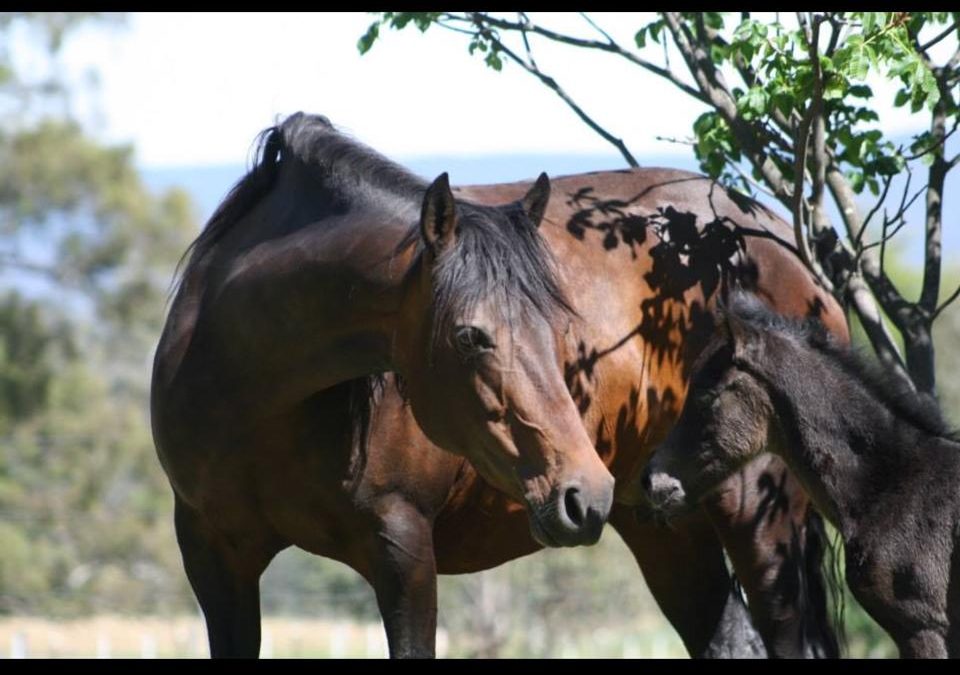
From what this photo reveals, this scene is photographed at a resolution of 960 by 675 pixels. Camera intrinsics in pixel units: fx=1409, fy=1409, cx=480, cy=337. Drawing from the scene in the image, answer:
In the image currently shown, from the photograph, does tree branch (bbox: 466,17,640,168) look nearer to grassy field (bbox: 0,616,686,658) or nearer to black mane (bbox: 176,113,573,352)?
black mane (bbox: 176,113,573,352)

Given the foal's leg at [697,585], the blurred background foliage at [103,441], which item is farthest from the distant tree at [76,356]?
the foal's leg at [697,585]

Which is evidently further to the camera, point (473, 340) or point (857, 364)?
Result: point (857, 364)

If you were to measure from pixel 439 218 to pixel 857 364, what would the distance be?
1794 millimetres

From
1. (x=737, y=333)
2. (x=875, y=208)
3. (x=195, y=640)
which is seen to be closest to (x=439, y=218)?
(x=737, y=333)

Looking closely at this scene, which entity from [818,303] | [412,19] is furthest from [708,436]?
[412,19]

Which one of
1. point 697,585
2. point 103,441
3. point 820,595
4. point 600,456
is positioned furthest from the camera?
point 103,441

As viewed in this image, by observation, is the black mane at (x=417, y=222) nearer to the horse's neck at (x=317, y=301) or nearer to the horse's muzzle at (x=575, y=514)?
the horse's neck at (x=317, y=301)

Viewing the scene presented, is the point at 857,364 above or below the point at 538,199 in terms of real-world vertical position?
below

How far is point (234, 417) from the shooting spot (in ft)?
15.2

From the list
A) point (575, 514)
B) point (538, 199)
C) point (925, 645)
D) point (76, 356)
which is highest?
point (76, 356)

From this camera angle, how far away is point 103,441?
27.0 meters

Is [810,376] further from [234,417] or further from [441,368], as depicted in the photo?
[234,417]

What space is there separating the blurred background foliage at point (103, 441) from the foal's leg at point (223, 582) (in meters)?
17.1

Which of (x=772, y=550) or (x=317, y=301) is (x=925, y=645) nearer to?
(x=772, y=550)
